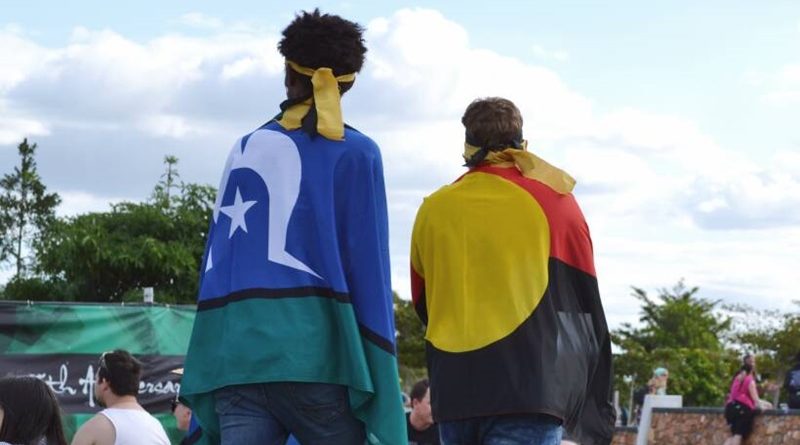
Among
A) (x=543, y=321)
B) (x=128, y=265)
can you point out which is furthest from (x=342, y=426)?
(x=128, y=265)

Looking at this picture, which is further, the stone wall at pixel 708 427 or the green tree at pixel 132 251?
the green tree at pixel 132 251

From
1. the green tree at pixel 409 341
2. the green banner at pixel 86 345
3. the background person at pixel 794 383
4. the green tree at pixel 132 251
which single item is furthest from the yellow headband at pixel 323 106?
the green tree at pixel 409 341

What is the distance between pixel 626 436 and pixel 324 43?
66.8 ft

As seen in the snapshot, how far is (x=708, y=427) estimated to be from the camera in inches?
807

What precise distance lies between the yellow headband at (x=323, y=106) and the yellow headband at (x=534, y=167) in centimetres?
57

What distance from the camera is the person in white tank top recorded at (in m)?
7.60

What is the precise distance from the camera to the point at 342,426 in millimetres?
3873

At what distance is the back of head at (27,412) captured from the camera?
5.48 meters

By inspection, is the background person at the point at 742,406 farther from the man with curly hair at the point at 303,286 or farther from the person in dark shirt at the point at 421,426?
the man with curly hair at the point at 303,286

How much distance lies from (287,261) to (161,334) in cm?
1110

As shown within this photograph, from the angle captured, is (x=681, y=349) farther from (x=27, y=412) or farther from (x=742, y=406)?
(x=27, y=412)

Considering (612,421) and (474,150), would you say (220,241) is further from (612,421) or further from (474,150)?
(612,421)

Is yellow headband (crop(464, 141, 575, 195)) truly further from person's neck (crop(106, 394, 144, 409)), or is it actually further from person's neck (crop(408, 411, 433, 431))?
person's neck (crop(408, 411, 433, 431))

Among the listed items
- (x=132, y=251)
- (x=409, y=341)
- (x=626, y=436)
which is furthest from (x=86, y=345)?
(x=409, y=341)
